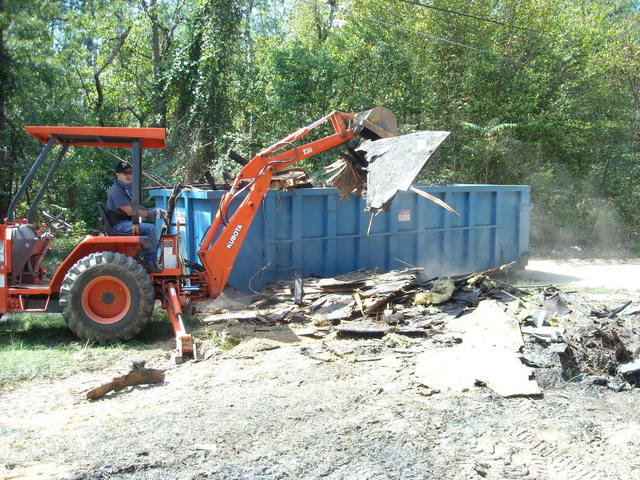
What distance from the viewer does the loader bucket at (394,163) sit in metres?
6.90

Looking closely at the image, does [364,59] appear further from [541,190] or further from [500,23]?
[541,190]

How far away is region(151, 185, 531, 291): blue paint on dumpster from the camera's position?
900 cm

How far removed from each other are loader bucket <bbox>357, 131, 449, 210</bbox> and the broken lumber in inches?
117

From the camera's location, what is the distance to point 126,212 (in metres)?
7.09

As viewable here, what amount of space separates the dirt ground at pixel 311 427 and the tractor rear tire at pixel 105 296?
0.93 m

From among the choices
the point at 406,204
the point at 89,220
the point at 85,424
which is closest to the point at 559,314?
the point at 406,204

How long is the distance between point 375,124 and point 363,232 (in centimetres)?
253

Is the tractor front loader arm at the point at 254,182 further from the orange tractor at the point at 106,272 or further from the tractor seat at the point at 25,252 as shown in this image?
the tractor seat at the point at 25,252

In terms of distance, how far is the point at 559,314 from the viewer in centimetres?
745

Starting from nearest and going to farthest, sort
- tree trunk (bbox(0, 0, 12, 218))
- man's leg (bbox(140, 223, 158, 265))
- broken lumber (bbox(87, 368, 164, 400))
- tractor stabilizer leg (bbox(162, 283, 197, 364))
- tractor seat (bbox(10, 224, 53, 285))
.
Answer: broken lumber (bbox(87, 368, 164, 400))
tractor stabilizer leg (bbox(162, 283, 197, 364))
tractor seat (bbox(10, 224, 53, 285))
man's leg (bbox(140, 223, 158, 265))
tree trunk (bbox(0, 0, 12, 218))

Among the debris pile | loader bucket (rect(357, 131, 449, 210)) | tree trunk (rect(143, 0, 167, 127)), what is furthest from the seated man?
tree trunk (rect(143, 0, 167, 127))

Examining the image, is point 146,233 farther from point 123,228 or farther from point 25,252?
point 25,252

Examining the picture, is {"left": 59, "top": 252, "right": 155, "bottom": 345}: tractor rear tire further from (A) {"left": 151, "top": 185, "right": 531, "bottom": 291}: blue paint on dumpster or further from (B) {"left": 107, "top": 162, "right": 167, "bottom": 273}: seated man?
(A) {"left": 151, "top": 185, "right": 531, "bottom": 291}: blue paint on dumpster

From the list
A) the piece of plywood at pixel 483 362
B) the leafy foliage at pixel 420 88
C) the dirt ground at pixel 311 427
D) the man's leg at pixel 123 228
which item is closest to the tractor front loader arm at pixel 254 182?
the man's leg at pixel 123 228
